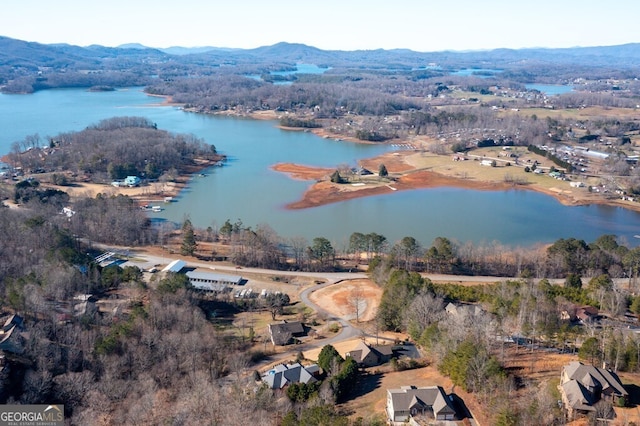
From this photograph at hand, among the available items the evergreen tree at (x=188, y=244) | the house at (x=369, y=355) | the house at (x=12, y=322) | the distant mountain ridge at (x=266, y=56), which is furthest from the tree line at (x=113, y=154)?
the distant mountain ridge at (x=266, y=56)

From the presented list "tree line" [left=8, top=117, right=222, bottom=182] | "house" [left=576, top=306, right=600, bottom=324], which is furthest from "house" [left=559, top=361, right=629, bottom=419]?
"tree line" [left=8, top=117, right=222, bottom=182]

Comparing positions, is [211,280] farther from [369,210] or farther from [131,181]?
[131,181]

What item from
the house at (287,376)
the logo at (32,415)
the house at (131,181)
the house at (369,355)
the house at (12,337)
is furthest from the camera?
the house at (131,181)

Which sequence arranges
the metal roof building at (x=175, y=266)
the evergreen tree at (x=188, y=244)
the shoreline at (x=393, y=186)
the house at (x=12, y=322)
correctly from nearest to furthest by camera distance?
the house at (x=12, y=322)
the metal roof building at (x=175, y=266)
the evergreen tree at (x=188, y=244)
the shoreline at (x=393, y=186)

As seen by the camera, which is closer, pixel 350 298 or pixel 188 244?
pixel 350 298

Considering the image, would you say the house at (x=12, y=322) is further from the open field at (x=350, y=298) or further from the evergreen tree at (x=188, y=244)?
the open field at (x=350, y=298)

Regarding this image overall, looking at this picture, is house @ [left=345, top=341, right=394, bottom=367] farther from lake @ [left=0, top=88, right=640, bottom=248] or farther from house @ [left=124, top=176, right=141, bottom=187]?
house @ [left=124, top=176, right=141, bottom=187]

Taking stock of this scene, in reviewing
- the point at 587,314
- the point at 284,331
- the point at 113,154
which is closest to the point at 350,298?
the point at 284,331
